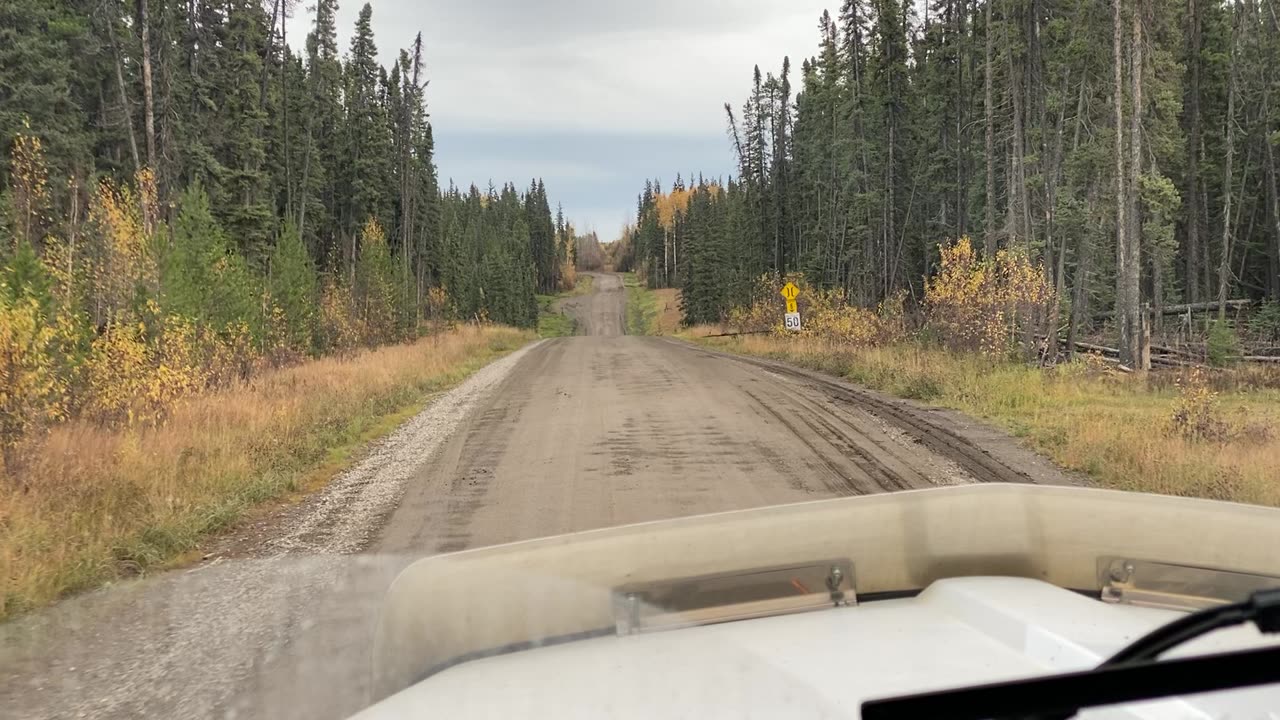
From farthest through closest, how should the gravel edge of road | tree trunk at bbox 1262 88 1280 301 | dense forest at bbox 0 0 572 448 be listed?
tree trunk at bbox 1262 88 1280 301
dense forest at bbox 0 0 572 448
the gravel edge of road

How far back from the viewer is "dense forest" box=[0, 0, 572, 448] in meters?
10.1

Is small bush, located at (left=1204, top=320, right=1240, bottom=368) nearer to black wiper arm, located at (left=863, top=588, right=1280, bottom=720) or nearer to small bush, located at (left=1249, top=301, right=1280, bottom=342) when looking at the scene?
small bush, located at (left=1249, top=301, right=1280, bottom=342)

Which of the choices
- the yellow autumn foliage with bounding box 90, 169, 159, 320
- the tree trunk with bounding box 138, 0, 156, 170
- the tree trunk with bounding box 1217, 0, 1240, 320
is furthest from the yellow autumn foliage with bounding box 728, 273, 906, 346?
the tree trunk with bounding box 138, 0, 156, 170

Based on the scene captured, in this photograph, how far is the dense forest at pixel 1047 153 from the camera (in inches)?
904

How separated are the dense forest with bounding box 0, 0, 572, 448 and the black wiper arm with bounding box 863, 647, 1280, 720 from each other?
8.30 m

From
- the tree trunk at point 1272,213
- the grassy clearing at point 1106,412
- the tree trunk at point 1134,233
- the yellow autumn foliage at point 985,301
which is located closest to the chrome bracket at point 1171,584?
the grassy clearing at point 1106,412

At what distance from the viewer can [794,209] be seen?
200 ft

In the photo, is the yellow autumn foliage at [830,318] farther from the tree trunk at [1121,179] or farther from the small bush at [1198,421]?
the small bush at [1198,421]

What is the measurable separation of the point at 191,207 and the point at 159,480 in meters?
13.8

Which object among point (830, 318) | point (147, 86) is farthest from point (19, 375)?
point (830, 318)

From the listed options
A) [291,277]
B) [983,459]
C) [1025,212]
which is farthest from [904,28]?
[983,459]

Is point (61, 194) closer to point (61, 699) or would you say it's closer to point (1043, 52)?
point (61, 699)

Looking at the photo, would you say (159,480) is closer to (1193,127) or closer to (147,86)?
(147,86)

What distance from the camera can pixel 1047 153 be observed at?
25422 millimetres
